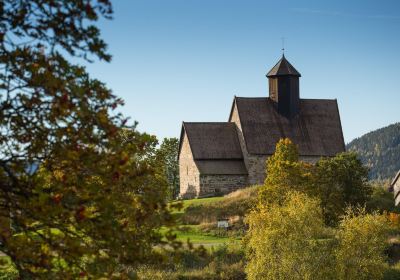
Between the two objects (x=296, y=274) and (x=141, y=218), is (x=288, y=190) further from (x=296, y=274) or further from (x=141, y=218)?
(x=141, y=218)

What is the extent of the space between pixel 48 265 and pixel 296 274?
25.4 meters

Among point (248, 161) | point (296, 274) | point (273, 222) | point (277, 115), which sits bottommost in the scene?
point (296, 274)

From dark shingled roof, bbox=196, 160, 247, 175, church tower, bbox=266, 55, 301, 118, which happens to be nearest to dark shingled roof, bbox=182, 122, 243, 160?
dark shingled roof, bbox=196, 160, 247, 175

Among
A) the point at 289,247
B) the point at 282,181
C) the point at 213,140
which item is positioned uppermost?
the point at 213,140

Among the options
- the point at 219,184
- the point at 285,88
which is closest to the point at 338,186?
the point at 219,184

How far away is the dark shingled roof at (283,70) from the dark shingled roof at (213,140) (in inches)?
242

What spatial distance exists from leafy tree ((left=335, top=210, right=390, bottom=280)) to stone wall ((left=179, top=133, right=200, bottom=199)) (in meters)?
28.6

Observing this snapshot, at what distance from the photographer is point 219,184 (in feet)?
203

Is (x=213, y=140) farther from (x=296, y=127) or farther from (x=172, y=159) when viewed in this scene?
(x=172, y=159)

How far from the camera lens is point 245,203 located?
1983 inches

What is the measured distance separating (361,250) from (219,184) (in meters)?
28.9

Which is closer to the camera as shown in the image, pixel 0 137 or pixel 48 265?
pixel 48 265

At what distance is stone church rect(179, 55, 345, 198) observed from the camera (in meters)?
62.3

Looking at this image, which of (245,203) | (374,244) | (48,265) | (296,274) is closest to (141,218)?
(48,265)
